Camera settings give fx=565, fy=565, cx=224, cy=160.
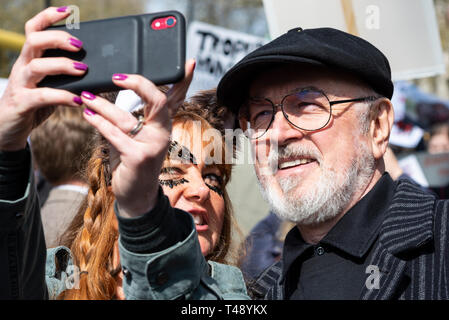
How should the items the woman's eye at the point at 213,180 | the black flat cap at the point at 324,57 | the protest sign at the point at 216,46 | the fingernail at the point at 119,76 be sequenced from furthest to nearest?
the protest sign at the point at 216,46, the woman's eye at the point at 213,180, the black flat cap at the point at 324,57, the fingernail at the point at 119,76

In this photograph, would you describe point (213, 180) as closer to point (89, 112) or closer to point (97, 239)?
point (97, 239)

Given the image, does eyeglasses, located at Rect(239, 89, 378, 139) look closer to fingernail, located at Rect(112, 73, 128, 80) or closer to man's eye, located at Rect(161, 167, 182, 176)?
man's eye, located at Rect(161, 167, 182, 176)

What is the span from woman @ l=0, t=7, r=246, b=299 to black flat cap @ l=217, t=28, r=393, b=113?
715 millimetres

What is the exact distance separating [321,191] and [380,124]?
39 centimetres

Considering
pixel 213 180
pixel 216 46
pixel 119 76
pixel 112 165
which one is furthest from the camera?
pixel 216 46

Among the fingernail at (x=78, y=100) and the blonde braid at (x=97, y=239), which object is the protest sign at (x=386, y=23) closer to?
the blonde braid at (x=97, y=239)

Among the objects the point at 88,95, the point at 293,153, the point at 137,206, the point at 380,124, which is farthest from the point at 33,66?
the point at 380,124

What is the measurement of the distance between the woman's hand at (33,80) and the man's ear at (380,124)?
46.9 inches

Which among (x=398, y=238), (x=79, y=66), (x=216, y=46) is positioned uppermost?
(x=216, y=46)

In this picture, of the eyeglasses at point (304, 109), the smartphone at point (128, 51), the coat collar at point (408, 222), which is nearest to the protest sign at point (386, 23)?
the eyeglasses at point (304, 109)

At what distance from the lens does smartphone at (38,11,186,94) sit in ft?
4.24

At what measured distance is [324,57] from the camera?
193cm

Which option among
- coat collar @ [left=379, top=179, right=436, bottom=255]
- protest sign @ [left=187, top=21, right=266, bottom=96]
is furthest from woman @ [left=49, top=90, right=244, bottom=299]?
protest sign @ [left=187, top=21, right=266, bottom=96]

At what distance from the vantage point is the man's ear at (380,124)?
2.09 m
